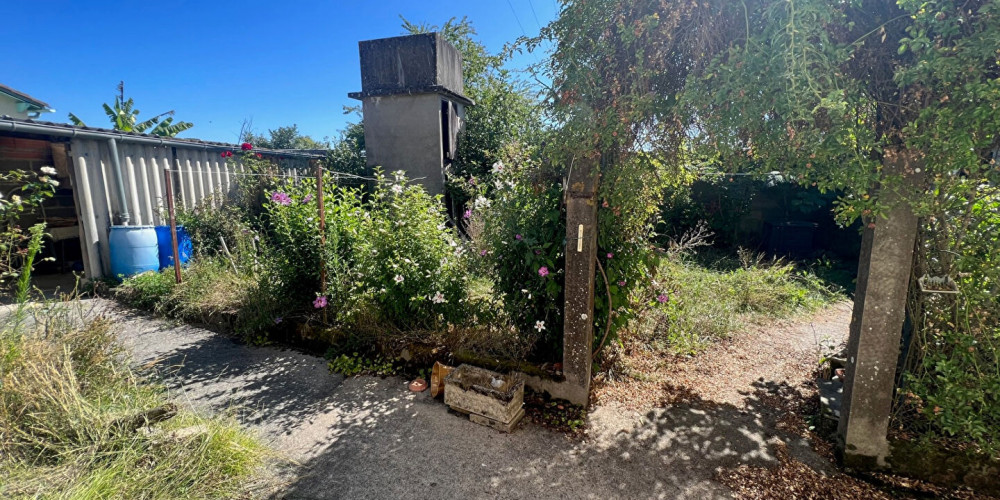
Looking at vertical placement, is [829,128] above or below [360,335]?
above

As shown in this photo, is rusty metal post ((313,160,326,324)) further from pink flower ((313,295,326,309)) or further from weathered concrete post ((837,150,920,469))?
weathered concrete post ((837,150,920,469))

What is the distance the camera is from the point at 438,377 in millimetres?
3488

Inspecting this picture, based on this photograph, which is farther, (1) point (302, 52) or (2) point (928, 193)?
(1) point (302, 52)

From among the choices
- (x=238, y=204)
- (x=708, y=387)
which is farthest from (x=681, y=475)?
(x=238, y=204)

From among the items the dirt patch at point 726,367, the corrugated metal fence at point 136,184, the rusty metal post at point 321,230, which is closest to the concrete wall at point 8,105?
the corrugated metal fence at point 136,184

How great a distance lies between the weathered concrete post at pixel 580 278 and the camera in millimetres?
2971

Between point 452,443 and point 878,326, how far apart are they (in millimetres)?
2777

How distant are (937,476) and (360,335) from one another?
14.6ft

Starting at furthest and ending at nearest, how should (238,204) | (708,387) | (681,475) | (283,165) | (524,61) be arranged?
1. (283,165)
2. (238,204)
3. (708,387)
4. (524,61)
5. (681,475)

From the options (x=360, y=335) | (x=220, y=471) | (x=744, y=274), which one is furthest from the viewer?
(x=744, y=274)

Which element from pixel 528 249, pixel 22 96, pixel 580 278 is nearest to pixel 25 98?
pixel 22 96

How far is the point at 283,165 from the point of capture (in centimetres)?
927

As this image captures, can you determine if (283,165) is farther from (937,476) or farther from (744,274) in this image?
(937,476)

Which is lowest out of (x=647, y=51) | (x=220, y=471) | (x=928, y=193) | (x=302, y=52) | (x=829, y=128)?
(x=220, y=471)
